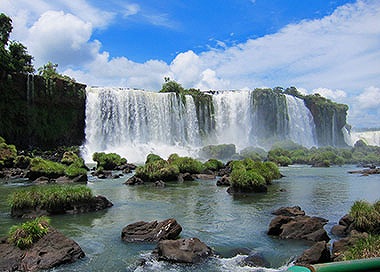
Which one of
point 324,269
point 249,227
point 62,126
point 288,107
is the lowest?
point 249,227

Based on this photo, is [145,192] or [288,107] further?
[288,107]

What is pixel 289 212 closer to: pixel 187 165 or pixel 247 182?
pixel 247 182

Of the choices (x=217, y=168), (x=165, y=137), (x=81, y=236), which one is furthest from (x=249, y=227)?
(x=165, y=137)

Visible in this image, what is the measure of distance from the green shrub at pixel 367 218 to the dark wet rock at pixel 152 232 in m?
5.98

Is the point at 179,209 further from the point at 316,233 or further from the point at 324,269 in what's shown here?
the point at 324,269

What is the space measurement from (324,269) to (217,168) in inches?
1414

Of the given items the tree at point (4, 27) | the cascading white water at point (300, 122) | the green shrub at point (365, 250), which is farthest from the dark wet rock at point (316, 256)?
the cascading white water at point (300, 122)

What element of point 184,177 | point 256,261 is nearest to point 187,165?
point 184,177

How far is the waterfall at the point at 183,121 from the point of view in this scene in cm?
5962

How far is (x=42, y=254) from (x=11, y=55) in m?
51.6

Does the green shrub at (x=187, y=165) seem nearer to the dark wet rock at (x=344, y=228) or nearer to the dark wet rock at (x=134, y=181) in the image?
the dark wet rock at (x=134, y=181)

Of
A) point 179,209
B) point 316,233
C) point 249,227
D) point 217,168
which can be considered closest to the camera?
point 316,233

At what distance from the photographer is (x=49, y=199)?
16.7 metres

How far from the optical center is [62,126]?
58.9 m
